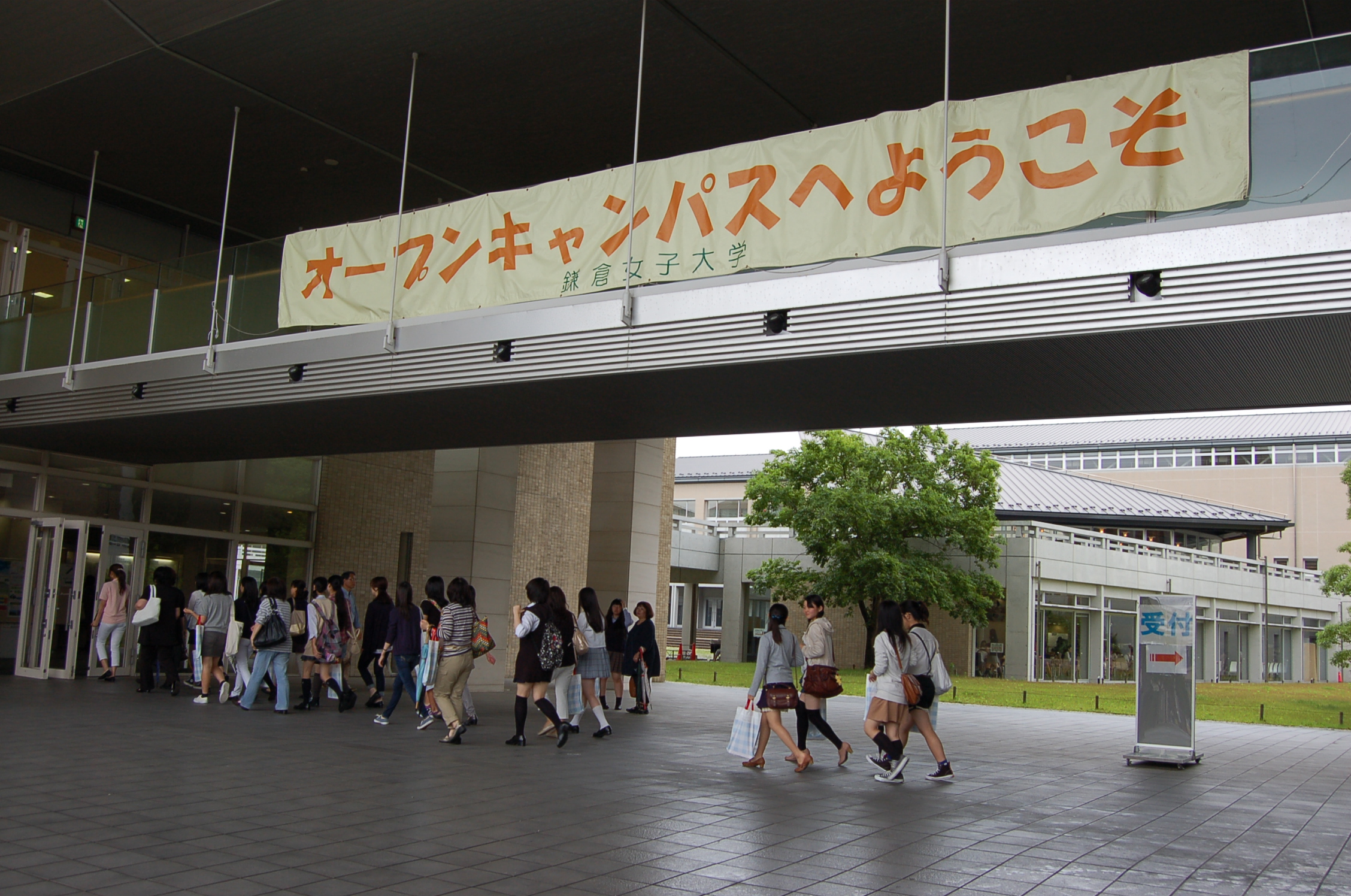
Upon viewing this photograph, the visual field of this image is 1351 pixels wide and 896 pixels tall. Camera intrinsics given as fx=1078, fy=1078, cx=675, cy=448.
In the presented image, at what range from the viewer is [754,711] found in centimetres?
1030

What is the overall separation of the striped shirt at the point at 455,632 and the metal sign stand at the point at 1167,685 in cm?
753

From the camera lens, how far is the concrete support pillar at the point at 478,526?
17969 millimetres

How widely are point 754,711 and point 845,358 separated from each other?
3.53 meters

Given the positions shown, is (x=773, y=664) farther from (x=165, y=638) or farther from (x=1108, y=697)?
(x=1108, y=697)

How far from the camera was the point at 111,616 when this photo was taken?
16.0 meters

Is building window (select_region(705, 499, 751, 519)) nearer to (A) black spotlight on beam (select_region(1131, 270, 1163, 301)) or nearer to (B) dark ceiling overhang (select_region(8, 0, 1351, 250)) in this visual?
(B) dark ceiling overhang (select_region(8, 0, 1351, 250))

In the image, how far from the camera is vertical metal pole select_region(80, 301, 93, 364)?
14312 millimetres

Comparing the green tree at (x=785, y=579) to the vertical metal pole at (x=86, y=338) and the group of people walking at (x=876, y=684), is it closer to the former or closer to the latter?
the vertical metal pole at (x=86, y=338)

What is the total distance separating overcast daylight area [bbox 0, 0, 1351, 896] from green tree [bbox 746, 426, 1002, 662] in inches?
471

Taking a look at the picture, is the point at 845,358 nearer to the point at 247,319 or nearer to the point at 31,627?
the point at 247,319

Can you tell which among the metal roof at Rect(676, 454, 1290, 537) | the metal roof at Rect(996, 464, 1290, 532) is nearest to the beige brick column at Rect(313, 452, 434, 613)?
the metal roof at Rect(676, 454, 1290, 537)

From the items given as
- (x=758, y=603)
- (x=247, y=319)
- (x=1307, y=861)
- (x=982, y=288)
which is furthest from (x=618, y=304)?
(x=758, y=603)

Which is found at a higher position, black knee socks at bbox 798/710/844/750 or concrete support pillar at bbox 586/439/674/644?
concrete support pillar at bbox 586/439/674/644

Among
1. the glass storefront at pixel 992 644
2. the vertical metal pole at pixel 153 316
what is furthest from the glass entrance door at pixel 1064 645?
the vertical metal pole at pixel 153 316
